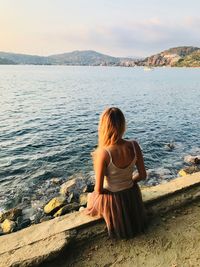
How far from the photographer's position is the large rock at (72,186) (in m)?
12.1

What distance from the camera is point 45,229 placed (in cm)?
523

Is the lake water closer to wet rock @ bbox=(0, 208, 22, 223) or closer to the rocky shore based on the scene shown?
the rocky shore

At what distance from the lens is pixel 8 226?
909cm

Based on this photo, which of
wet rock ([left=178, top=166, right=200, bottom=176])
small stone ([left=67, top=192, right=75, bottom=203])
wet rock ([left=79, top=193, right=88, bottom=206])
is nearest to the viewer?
wet rock ([left=79, top=193, right=88, bottom=206])

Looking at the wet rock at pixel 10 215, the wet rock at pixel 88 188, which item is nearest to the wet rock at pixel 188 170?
the wet rock at pixel 88 188

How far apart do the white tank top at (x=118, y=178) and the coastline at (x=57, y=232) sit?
2.59ft

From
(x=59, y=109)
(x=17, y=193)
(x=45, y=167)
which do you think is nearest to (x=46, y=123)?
(x=59, y=109)

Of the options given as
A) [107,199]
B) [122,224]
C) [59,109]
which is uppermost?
[107,199]

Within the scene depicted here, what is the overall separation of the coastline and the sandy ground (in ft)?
0.58

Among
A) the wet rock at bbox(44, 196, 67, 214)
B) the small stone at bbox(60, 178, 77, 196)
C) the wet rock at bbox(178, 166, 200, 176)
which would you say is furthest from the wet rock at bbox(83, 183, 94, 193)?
the wet rock at bbox(178, 166, 200, 176)

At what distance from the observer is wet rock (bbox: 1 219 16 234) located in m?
8.98

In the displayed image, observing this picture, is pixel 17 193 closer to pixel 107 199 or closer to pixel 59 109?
pixel 107 199

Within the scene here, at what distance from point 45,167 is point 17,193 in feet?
10.5

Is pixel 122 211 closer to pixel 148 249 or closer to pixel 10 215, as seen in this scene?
pixel 148 249
